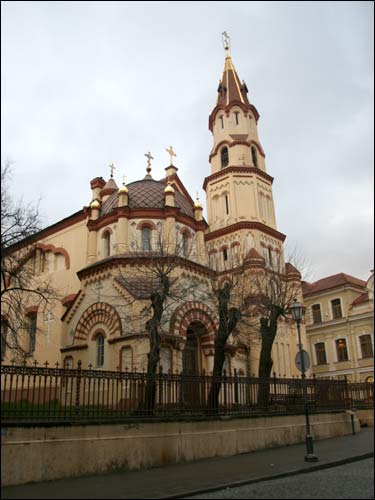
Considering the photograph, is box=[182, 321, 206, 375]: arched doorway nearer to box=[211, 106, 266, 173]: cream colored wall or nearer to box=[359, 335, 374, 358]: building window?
box=[211, 106, 266, 173]: cream colored wall

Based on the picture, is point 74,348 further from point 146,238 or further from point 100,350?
point 146,238

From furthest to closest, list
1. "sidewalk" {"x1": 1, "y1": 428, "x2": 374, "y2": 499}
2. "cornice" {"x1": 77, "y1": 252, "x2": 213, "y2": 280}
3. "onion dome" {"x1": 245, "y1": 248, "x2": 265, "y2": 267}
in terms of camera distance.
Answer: "onion dome" {"x1": 245, "y1": 248, "x2": 265, "y2": 267}, "cornice" {"x1": 77, "y1": 252, "x2": 213, "y2": 280}, "sidewalk" {"x1": 1, "y1": 428, "x2": 374, "y2": 499}

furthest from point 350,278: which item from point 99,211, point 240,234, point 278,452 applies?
point 278,452

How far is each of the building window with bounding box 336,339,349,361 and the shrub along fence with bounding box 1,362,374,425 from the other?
2153cm

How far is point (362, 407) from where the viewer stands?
82.0 ft

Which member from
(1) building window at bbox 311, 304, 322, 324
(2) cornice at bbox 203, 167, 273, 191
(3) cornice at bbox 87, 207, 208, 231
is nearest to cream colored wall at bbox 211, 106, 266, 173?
(2) cornice at bbox 203, 167, 273, 191

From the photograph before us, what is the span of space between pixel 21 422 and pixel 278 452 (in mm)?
7965

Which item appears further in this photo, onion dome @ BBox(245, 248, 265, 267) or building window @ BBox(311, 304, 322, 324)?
building window @ BBox(311, 304, 322, 324)

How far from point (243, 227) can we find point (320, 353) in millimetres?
16774

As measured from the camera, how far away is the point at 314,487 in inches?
355

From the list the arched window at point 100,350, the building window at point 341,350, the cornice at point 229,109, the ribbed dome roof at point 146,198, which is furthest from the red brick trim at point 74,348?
the building window at point 341,350

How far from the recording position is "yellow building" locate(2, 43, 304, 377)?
22.6 meters

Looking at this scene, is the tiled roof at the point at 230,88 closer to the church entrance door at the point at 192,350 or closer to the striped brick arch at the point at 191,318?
the striped brick arch at the point at 191,318

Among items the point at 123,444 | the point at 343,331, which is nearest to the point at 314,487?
the point at 123,444
